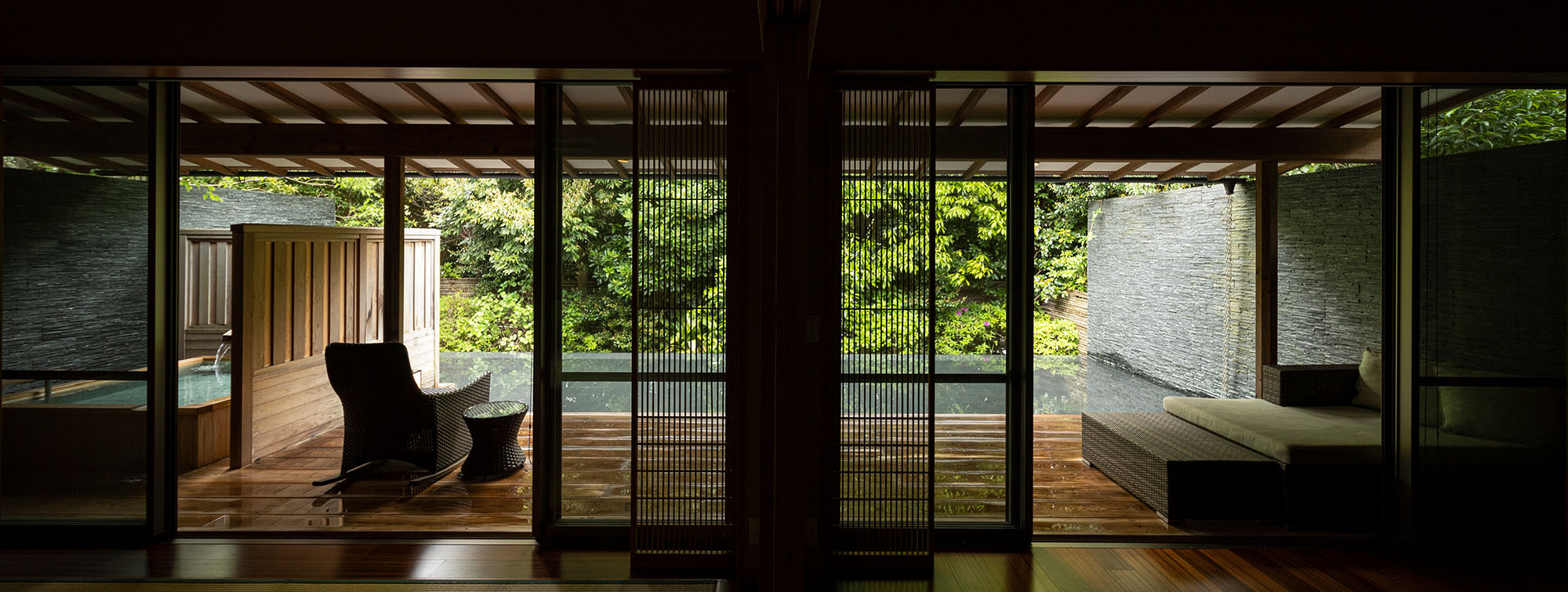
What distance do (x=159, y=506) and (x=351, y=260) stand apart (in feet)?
8.50

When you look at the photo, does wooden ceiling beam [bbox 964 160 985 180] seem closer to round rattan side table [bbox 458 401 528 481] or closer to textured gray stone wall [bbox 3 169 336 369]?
round rattan side table [bbox 458 401 528 481]

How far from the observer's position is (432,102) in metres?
4.11

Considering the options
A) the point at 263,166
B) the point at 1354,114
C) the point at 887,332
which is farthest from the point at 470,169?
the point at 1354,114

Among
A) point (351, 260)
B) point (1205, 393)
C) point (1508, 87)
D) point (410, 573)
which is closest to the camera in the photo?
point (410, 573)

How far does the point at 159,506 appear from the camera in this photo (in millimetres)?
3270

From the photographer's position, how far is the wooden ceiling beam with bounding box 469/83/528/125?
3.66 meters

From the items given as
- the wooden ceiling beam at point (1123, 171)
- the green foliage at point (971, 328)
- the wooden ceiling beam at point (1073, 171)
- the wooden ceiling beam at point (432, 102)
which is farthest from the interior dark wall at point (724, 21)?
the wooden ceiling beam at point (1123, 171)

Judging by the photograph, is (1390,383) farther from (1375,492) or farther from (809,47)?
(809,47)

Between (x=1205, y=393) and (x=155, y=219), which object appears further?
(x=1205, y=393)

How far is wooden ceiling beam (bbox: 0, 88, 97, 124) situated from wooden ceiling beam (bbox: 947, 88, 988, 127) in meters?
3.71

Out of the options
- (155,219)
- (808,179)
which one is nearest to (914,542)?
(808,179)

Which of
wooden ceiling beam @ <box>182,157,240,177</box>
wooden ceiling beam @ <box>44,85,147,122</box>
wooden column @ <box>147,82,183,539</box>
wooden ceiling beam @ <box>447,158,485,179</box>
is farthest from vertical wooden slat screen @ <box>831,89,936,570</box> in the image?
wooden ceiling beam @ <box>182,157,240,177</box>

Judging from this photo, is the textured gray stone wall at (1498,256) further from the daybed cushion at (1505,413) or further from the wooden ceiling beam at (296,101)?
the wooden ceiling beam at (296,101)

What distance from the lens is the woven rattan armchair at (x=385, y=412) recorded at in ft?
13.5
